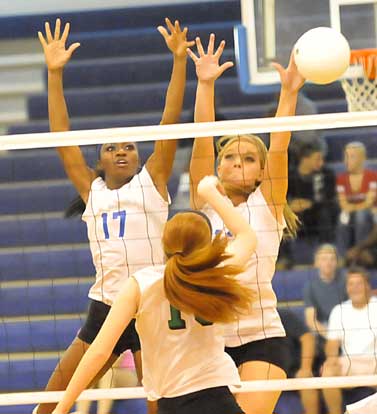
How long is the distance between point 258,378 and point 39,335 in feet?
11.6

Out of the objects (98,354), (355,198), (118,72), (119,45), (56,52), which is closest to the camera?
(98,354)

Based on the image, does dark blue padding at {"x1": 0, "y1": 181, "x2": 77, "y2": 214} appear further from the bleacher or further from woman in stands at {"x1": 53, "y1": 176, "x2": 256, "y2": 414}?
woman in stands at {"x1": 53, "y1": 176, "x2": 256, "y2": 414}

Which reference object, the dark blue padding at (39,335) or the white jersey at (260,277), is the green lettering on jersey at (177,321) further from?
the dark blue padding at (39,335)

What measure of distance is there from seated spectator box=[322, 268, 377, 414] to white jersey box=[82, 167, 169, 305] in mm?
1925

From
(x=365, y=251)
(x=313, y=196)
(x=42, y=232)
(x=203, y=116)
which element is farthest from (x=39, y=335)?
(x=203, y=116)

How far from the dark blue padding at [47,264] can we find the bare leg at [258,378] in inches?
155

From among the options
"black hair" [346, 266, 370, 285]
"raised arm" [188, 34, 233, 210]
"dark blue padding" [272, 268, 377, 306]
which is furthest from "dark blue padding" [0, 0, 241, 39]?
"raised arm" [188, 34, 233, 210]

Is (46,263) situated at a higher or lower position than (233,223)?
lower

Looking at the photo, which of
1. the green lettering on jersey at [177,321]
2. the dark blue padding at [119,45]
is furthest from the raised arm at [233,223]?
the dark blue padding at [119,45]

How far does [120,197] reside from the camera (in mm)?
5109

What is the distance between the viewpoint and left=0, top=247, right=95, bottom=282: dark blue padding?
8.59 meters

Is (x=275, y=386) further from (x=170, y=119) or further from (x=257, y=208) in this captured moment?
(x=170, y=119)

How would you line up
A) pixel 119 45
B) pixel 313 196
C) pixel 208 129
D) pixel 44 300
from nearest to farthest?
pixel 208 129
pixel 313 196
pixel 44 300
pixel 119 45

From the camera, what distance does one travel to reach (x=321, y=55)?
17.6 feet
